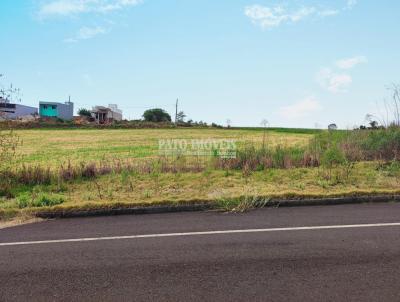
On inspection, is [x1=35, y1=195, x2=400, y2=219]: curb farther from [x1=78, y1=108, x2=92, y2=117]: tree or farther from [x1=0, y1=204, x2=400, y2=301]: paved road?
[x1=78, y1=108, x2=92, y2=117]: tree

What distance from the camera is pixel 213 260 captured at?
5.55 meters

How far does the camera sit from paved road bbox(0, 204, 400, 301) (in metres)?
4.55

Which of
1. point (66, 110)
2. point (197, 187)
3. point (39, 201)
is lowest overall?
point (39, 201)

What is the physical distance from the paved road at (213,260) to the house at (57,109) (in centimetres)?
9537

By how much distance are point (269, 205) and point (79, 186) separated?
6.15 m

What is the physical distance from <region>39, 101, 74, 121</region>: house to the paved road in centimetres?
9537

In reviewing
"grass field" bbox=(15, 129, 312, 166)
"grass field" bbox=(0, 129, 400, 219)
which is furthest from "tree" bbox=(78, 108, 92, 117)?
"grass field" bbox=(0, 129, 400, 219)

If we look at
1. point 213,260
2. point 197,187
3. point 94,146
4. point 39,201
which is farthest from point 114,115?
point 213,260

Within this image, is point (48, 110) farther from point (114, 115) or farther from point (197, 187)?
point (197, 187)

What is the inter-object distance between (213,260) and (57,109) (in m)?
103

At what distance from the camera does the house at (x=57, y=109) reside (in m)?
98.8

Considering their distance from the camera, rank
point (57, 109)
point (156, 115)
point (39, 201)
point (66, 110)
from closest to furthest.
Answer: point (39, 201)
point (57, 109)
point (66, 110)
point (156, 115)

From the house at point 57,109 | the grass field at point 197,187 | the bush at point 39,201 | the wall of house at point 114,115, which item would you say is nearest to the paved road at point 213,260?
the grass field at point 197,187

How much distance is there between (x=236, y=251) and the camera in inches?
232
